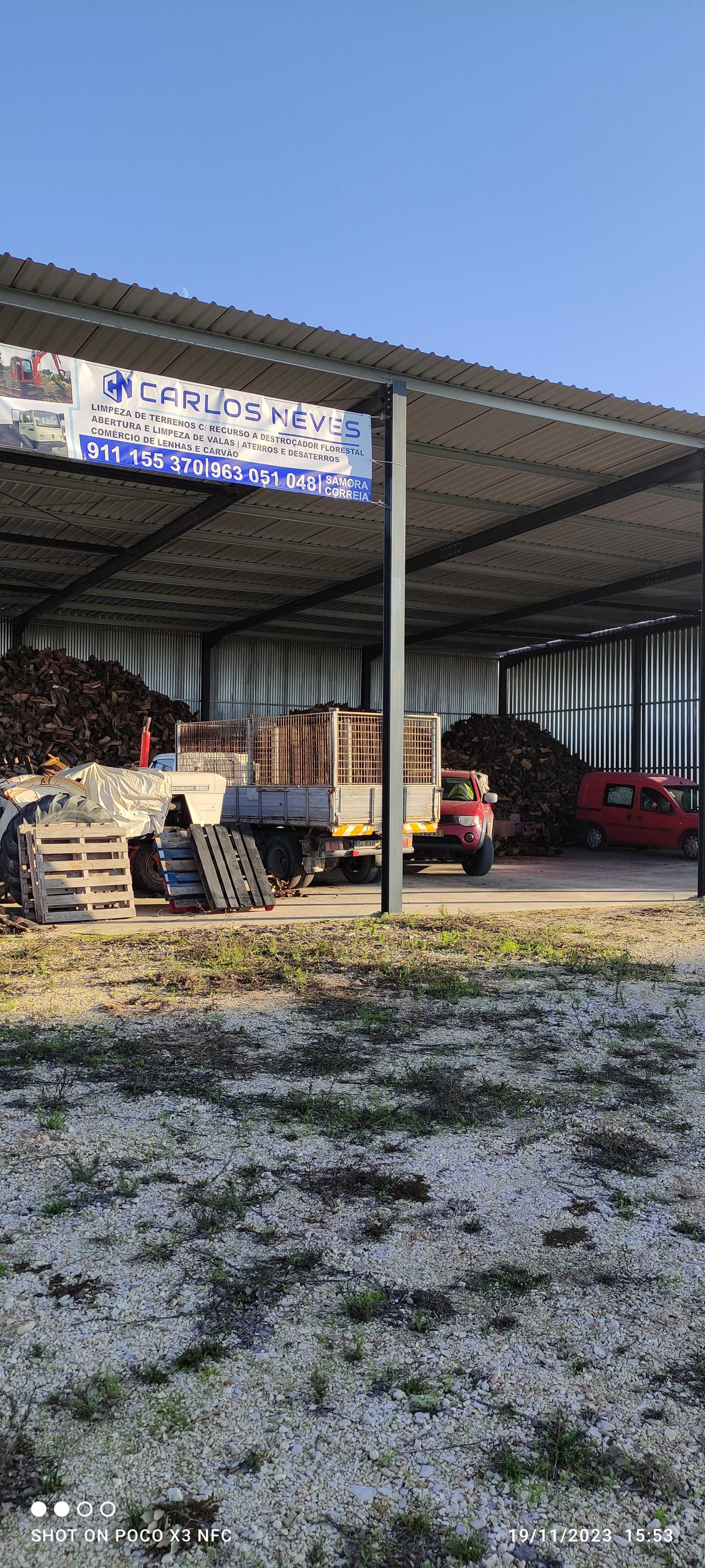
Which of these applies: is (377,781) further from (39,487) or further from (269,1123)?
(269,1123)

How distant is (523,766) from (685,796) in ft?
16.2

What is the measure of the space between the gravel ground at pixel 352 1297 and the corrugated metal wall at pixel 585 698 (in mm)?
23716

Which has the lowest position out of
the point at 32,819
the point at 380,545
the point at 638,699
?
the point at 32,819

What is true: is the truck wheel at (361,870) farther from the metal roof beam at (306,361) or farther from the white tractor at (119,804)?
the metal roof beam at (306,361)

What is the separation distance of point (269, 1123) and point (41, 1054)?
1.80 m

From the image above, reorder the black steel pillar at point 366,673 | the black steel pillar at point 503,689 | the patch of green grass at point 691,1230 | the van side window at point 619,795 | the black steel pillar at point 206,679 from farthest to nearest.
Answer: the black steel pillar at point 503,689
the black steel pillar at point 366,673
the black steel pillar at point 206,679
the van side window at point 619,795
the patch of green grass at point 691,1230

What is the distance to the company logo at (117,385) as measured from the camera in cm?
1000

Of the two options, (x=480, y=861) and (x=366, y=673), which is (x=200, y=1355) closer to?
(x=480, y=861)

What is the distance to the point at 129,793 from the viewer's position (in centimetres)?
1319

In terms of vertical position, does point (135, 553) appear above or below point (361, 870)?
above

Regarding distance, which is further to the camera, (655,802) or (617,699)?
(617,699)

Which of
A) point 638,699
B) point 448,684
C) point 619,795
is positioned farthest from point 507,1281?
point 448,684

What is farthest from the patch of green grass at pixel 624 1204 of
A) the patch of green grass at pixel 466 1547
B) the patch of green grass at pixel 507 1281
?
the patch of green grass at pixel 466 1547

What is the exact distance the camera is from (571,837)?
1051 inches
